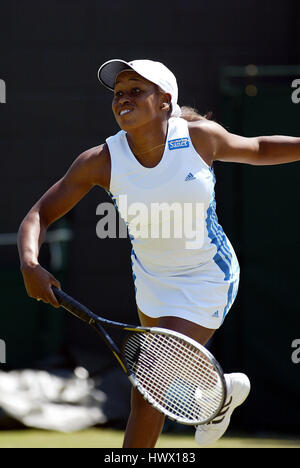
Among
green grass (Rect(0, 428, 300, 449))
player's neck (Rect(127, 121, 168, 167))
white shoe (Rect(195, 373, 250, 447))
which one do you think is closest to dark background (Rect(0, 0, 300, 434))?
green grass (Rect(0, 428, 300, 449))

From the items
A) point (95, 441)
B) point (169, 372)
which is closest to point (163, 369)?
point (169, 372)

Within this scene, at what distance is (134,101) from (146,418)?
1194 mm

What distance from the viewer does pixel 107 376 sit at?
6281mm

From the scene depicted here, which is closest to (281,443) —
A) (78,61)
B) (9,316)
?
(9,316)

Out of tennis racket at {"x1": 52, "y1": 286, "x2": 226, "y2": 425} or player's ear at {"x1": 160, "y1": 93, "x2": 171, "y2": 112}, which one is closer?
tennis racket at {"x1": 52, "y1": 286, "x2": 226, "y2": 425}

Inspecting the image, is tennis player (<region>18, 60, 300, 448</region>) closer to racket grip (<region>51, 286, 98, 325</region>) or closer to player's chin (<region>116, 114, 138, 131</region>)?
player's chin (<region>116, 114, 138, 131</region>)

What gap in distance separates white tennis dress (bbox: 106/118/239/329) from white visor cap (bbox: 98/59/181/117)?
126 mm

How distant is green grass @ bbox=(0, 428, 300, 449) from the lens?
5559 millimetres

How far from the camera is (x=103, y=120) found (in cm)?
670

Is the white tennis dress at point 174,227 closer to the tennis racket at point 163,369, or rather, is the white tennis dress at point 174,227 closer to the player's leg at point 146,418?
the player's leg at point 146,418

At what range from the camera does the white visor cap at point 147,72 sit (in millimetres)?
3795

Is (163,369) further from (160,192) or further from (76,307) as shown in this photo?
(160,192)

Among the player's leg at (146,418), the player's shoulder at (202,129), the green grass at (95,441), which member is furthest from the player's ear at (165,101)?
the green grass at (95,441)

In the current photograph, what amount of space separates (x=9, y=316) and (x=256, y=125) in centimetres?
199
